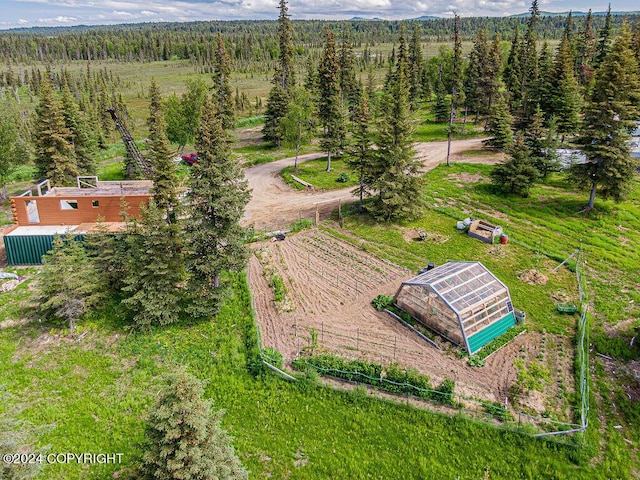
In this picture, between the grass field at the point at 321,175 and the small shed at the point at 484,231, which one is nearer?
the small shed at the point at 484,231

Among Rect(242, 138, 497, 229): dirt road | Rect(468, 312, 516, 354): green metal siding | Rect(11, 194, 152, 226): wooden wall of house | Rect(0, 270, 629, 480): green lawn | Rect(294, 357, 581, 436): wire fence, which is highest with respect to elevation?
Rect(11, 194, 152, 226): wooden wall of house

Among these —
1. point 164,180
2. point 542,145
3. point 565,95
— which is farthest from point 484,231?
point 565,95

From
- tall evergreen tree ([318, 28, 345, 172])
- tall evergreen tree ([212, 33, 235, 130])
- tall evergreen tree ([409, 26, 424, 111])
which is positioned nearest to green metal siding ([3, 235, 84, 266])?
tall evergreen tree ([212, 33, 235, 130])

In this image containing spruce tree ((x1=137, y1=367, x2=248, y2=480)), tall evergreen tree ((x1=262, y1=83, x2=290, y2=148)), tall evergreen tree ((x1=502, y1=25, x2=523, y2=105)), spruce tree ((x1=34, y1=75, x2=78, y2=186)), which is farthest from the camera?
tall evergreen tree ((x1=502, y1=25, x2=523, y2=105))

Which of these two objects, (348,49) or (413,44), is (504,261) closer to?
(348,49)

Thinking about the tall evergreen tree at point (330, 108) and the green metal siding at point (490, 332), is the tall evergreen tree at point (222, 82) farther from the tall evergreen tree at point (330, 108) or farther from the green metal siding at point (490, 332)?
the green metal siding at point (490, 332)

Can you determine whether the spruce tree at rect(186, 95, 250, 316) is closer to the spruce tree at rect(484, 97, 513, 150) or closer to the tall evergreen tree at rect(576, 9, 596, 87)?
the spruce tree at rect(484, 97, 513, 150)

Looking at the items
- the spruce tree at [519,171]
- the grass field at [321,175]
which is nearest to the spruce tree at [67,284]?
the grass field at [321,175]

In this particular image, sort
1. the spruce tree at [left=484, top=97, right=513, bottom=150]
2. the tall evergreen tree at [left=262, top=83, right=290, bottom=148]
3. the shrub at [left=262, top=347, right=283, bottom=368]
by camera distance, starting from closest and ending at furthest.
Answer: the shrub at [left=262, top=347, right=283, bottom=368]
the spruce tree at [left=484, top=97, right=513, bottom=150]
the tall evergreen tree at [left=262, top=83, right=290, bottom=148]
